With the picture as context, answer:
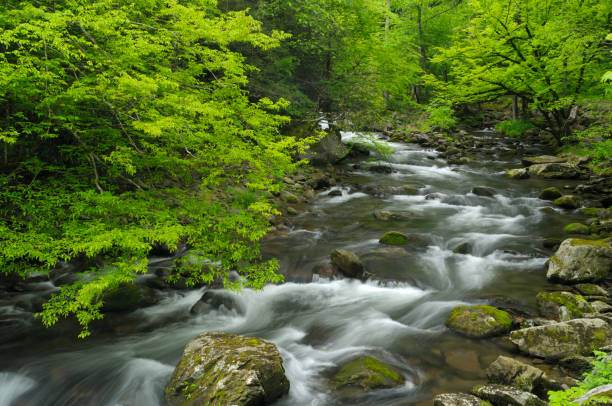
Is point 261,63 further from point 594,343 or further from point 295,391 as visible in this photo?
point 594,343

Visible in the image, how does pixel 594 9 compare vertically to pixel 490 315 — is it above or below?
above

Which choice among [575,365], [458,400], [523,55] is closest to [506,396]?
[458,400]

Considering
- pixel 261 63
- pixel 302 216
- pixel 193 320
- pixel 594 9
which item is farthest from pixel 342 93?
pixel 193 320

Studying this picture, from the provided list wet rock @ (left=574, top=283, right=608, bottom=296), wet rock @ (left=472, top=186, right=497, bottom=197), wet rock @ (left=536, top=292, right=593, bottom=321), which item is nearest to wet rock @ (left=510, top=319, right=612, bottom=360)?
wet rock @ (left=536, top=292, right=593, bottom=321)

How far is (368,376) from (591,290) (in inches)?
166

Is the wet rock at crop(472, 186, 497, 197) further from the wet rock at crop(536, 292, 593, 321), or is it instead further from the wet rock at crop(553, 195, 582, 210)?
the wet rock at crop(536, 292, 593, 321)

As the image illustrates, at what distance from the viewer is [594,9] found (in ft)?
33.9

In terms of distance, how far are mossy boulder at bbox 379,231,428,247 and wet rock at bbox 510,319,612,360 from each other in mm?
4705

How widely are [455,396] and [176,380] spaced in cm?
319

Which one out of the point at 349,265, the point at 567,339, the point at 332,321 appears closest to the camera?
the point at 567,339

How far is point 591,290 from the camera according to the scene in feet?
18.6

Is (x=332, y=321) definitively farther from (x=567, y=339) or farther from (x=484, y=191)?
(x=484, y=191)

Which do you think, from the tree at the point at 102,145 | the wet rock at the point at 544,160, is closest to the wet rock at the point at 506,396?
the tree at the point at 102,145

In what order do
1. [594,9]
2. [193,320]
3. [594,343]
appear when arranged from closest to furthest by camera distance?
[594,343], [193,320], [594,9]
